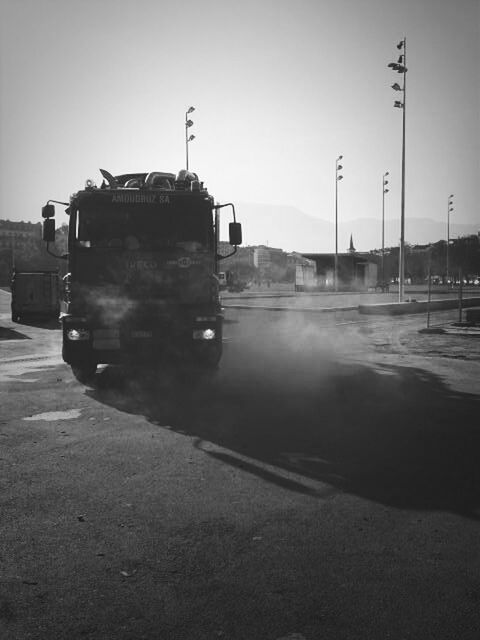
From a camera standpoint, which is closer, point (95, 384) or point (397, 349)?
point (95, 384)

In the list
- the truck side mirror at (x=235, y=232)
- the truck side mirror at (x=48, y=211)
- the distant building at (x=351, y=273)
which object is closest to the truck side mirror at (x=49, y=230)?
the truck side mirror at (x=48, y=211)

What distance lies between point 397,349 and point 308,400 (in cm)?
727

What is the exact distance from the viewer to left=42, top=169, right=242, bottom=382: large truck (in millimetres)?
9508

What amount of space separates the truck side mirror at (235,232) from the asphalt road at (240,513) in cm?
284

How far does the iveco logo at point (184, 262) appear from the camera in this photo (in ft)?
32.6

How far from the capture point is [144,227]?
10.0 meters

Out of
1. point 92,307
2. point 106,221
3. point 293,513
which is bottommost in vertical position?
point 293,513

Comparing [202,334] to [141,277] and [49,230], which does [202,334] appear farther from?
[49,230]

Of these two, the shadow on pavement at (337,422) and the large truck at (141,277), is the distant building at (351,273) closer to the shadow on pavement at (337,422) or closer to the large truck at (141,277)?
the shadow on pavement at (337,422)

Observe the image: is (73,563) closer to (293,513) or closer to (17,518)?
(17,518)

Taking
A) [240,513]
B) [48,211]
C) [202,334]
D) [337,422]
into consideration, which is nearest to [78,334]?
[202,334]

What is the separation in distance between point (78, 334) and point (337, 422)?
435 cm

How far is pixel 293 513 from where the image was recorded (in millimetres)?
4445

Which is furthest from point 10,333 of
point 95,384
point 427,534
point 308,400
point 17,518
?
point 427,534
